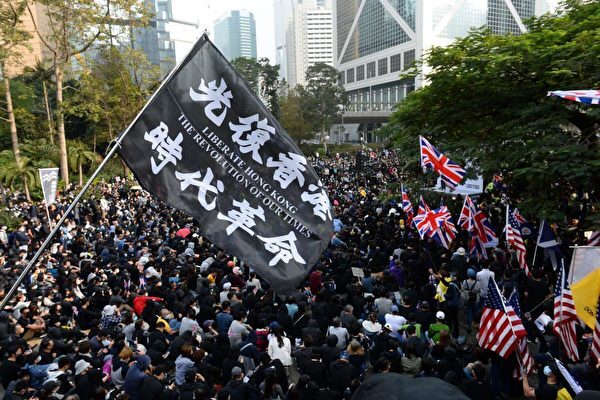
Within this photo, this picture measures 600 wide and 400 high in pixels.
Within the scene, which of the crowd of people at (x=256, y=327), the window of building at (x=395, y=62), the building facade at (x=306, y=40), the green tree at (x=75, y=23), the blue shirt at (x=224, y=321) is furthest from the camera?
the building facade at (x=306, y=40)

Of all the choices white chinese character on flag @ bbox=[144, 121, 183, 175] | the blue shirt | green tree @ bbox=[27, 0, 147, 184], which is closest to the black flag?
white chinese character on flag @ bbox=[144, 121, 183, 175]

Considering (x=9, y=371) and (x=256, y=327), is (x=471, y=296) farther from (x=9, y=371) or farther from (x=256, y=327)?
(x=9, y=371)

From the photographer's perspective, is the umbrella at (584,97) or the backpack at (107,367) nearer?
the backpack at (107,367)

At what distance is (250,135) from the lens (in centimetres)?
411

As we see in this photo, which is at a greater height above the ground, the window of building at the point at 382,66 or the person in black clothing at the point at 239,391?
the window of building at the point at 382,66

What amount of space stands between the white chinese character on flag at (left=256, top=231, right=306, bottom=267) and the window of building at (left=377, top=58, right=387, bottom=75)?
79.3 metres

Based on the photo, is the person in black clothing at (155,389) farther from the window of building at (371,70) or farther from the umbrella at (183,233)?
the window of building at (371,70)

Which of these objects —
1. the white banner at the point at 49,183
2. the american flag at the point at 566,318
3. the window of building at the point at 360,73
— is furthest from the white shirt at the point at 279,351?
the window of building at the point at 360,73

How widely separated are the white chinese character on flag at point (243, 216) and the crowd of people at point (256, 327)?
27 centimetres

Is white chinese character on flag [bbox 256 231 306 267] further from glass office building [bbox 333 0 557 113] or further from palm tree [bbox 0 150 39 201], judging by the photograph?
glass office building [bbox 333 0 557 113]

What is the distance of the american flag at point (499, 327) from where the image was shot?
595cm

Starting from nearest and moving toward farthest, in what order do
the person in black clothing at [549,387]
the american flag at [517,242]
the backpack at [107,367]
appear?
the person in black clothing at [549,387]
the backpack at [107,367]
the american flag at [517,242]

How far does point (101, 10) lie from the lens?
81.0ft

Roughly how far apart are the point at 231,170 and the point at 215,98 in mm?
659
